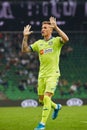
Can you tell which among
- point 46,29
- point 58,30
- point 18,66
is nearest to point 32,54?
point 18,66

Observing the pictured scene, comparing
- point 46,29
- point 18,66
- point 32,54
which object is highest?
point 46,29

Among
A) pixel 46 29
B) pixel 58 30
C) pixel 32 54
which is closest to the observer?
pixel 58 30

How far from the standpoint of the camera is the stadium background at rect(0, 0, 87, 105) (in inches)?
903

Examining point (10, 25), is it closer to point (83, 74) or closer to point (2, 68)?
point (2, 68)

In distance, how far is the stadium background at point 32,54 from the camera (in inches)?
903

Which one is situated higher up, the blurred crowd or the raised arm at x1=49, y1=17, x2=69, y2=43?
the raised arm at x1=49, y1=17, x2=69, y2=43

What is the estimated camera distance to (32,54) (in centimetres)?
2714

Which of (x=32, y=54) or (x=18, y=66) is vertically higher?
(x=32, y=54)

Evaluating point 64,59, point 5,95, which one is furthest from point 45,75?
point 64,59

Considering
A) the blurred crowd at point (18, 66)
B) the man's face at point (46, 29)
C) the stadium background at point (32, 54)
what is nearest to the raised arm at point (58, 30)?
the man's face at point (46, 29)

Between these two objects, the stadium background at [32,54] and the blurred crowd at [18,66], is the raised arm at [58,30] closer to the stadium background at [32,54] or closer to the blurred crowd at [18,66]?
the stadium background at [32,54]

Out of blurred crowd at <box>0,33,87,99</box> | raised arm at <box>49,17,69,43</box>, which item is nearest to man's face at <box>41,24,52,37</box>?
raised arm at <box>49,17,69,43</box>

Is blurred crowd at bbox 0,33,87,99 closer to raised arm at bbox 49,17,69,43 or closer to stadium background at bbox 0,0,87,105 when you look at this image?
stadium background at bbox 0,0,87,105

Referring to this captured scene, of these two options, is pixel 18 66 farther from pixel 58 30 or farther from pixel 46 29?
pixel 58 30
